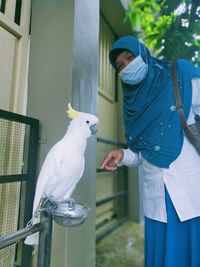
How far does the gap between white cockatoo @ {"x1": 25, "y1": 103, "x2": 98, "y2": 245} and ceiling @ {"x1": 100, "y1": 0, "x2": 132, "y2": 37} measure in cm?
180

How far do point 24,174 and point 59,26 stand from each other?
676 millimetres

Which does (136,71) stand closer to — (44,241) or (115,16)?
(44,241)

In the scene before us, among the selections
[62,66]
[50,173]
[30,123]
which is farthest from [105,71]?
[50,173]

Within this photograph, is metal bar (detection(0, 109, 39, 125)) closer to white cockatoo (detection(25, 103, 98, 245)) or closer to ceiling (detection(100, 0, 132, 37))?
white cockatoo (detection(25, 103, 98, 245))

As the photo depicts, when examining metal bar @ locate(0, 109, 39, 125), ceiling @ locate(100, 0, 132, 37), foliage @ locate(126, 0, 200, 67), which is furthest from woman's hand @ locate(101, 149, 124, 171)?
ceiling @ locate(100, 0, 132, 37)

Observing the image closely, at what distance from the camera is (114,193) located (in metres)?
2.62

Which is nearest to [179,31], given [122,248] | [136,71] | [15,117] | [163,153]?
[136,71]

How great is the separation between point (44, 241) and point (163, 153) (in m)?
0.52

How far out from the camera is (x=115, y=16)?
236 centimetres

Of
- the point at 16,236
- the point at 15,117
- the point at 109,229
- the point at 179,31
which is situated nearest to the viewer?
the point at 16,236

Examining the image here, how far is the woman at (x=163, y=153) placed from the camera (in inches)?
35.2

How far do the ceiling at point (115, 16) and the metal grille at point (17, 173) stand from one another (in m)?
1.59

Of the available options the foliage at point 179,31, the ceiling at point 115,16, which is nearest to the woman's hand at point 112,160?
the foliage at point 179,31

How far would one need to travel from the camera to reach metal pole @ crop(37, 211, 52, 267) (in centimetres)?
60
